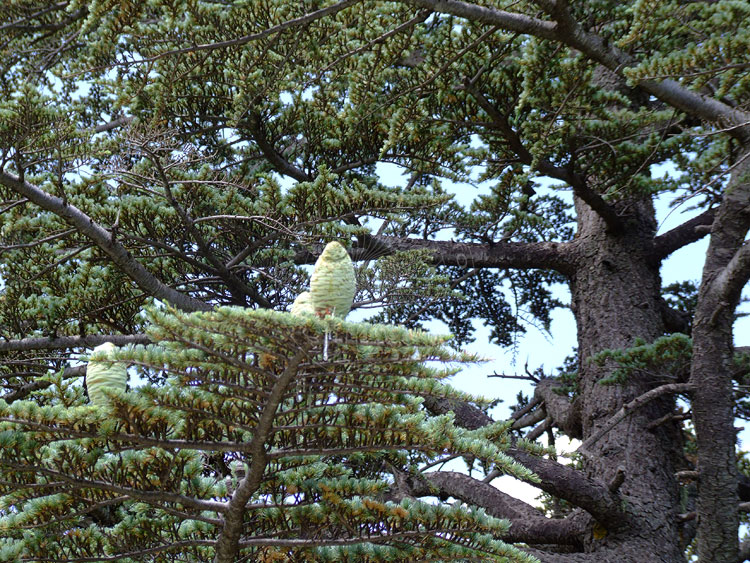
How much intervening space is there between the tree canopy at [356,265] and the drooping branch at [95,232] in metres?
0.03

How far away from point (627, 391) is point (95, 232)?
207 inches

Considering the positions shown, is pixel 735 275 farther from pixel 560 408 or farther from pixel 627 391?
pixel 560 408

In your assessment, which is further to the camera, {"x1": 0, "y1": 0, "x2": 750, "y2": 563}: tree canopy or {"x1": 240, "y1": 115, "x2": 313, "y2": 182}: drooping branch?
{"x1": 240, "y1": 115, "x2": 313, "y2": 182}: drooping branch

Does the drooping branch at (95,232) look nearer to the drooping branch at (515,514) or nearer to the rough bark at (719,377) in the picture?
the drooping branch at (515,514)

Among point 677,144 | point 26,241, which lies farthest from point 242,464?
point 677,144

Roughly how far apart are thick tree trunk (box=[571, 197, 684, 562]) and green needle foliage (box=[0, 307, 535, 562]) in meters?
3.18

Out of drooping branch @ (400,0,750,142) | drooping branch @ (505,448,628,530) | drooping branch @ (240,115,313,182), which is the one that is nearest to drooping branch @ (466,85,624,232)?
drooping branch @ (400,0,750,142)

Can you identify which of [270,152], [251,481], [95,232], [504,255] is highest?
[270,152]

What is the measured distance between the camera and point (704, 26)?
200 inches

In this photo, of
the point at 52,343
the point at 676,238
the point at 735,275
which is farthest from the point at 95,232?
the point at 676,238

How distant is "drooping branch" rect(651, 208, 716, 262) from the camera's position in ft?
25.0

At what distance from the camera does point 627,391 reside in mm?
6777

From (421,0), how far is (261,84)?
1998mm

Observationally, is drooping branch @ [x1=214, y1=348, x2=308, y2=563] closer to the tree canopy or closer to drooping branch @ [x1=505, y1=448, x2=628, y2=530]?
the tree canopy
